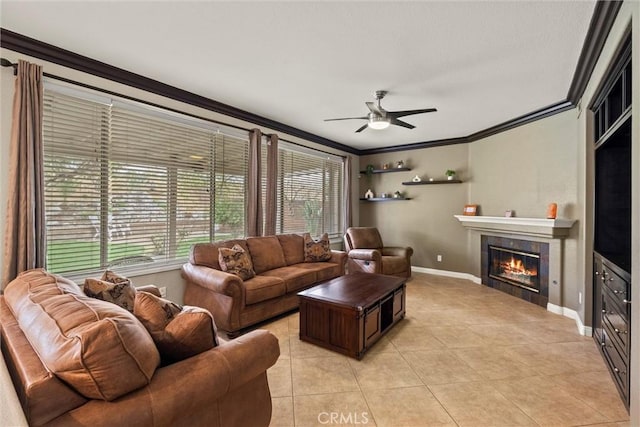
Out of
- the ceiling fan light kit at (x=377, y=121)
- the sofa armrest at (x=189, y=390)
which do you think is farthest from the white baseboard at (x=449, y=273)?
the sofa armrest at (x=189, y=390)

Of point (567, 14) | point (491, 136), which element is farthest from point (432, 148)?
point (567, 14)

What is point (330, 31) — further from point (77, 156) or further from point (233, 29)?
point (77, 156)

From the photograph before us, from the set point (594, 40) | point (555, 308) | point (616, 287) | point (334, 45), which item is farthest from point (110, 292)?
point (555, 308)

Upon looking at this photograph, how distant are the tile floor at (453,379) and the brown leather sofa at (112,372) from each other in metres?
0.68

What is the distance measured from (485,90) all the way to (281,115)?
2616 millimetres

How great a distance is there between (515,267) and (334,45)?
4.21 meters

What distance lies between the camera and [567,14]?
6.72 ft

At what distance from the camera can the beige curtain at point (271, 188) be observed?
15.0 ft

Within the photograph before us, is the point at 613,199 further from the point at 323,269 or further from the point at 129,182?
the point at 129,182

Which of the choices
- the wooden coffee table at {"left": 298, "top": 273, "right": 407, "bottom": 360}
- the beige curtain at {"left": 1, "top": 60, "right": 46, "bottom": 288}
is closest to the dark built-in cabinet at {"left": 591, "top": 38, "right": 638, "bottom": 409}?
the wooden coffee table at {"left": 298, "top": 273, "right": 407, "bottom": 360}

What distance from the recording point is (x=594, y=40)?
2.29 metres

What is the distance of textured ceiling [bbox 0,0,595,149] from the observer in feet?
6.68

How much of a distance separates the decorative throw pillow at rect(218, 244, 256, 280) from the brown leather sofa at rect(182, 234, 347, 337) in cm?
9

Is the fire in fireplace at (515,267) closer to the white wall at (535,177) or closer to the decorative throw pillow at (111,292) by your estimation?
the white wall at (535,177)
